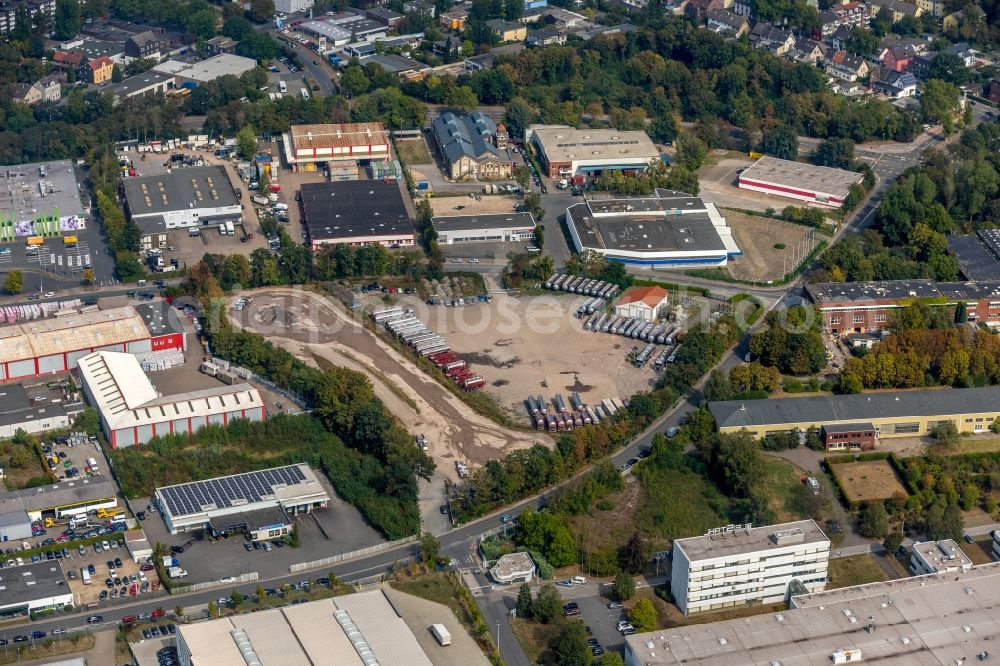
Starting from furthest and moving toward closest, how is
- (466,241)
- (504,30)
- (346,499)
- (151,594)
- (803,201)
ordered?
(504,30), (803,201), (466,241), (346,499), (151,594)

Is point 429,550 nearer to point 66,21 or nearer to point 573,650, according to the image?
point 573,650

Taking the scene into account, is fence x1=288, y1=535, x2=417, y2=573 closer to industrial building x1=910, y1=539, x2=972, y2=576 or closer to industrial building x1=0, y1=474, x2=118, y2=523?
industrial building x1=0, y1=474, x2=118, y2=523

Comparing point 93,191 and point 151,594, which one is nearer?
point 151,594

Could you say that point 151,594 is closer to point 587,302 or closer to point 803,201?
point 587,302

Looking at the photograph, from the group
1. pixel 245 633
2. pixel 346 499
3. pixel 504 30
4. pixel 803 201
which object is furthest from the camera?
pixel 504 30

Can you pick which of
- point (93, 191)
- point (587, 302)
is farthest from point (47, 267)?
point (587, 302)

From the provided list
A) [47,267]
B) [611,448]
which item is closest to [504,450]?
[611,448]

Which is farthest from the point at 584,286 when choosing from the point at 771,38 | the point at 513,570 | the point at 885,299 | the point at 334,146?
the point at 771,38
